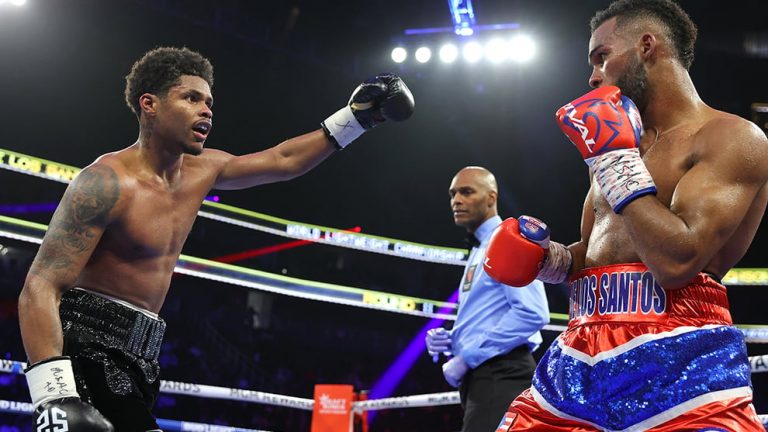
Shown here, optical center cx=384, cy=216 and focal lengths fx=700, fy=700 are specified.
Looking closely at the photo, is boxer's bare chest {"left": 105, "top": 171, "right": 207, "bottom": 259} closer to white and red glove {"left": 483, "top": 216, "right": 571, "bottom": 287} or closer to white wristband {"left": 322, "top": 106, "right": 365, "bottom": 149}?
white wristband {"left": 322, "top": 106, "right": 365, "bottom": 149}

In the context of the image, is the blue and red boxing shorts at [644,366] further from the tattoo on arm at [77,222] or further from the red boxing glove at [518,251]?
the tattoo on arm at [77,222]

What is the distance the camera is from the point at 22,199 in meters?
7.23

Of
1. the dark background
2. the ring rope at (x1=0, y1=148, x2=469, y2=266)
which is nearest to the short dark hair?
the ring rope at (x1=0, y1=148, x2=469, y2=266)

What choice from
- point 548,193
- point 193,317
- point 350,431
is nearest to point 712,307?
point 350,431

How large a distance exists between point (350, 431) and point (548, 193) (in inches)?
274

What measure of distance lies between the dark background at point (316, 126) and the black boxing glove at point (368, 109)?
5.11 m

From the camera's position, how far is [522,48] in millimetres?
7504

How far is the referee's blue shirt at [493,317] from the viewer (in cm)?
265

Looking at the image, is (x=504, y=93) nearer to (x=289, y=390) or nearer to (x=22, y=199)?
(x=289, y=390)

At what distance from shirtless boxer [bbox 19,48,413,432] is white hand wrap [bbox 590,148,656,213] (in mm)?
1175

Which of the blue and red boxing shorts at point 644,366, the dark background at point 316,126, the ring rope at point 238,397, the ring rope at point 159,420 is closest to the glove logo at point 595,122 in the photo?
the blue and red boxing shorts at point 644,366

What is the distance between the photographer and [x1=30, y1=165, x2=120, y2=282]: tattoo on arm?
1708mm

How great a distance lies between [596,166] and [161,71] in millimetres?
1370

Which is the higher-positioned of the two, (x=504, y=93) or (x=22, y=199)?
(x=504, y=93)
